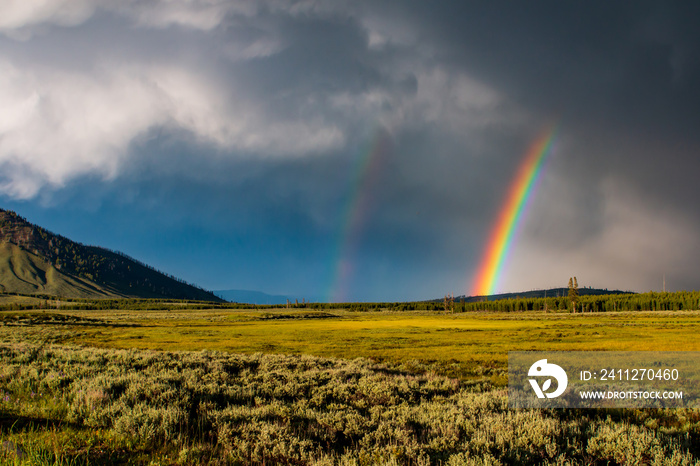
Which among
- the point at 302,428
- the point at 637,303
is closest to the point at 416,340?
the point at 302,428

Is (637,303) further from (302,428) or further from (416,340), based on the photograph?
(302,428)

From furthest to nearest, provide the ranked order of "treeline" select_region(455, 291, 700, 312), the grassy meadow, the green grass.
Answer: "treeline" select_region(455, 291, 700, 312)
the green grass
the grassy meadow

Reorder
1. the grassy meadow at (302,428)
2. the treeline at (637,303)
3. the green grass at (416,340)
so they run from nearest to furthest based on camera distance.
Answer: the grassy meadow at (302,428)
the green grass at (416,340)
the treeline at (637,303)

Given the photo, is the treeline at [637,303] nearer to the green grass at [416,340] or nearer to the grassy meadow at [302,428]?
the green grass at [416,340]

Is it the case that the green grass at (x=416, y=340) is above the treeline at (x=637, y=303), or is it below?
below

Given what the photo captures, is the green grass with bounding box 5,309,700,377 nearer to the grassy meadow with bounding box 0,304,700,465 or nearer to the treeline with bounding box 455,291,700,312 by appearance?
the grassy meadow with bounding box 0,304,700,465

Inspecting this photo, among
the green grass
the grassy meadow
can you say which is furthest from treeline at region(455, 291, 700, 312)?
the grassy meadow

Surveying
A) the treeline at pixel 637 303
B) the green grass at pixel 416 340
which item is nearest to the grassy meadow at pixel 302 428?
the green grass at pixel 416 340

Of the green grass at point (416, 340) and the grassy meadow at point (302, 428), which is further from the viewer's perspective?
the green grass at point (416, 340)

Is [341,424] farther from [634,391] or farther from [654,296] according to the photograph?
[654,296]

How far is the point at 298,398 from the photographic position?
38.2ft

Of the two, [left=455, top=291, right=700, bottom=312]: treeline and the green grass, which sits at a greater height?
[left=455, top=291, right=700, bottom=312]: treeline

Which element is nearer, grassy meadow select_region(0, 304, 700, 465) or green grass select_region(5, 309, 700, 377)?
grassy meadow select_region(0, 304, 700, 465)

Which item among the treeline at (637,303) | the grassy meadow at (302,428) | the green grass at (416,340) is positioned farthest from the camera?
the treeline at (637,303)
